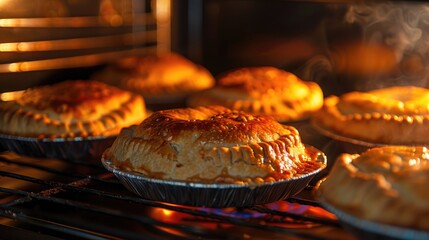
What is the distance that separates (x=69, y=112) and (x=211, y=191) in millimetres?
1110

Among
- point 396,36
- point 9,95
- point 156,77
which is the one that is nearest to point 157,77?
point 156,77

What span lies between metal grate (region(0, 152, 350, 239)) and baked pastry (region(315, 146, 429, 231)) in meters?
0.15

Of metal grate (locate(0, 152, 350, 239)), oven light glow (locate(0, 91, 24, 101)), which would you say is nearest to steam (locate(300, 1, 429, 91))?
metal grate (locate(0, 152, 350, 239))

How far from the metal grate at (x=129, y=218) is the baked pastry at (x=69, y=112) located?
0.26 meters

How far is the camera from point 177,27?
4.43 m

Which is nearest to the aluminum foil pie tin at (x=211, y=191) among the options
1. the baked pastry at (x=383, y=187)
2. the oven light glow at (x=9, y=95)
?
the baked pastry at (x=383, y=187)

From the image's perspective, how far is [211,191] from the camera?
2.13 metres

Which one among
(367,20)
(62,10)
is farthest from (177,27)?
(367,20)

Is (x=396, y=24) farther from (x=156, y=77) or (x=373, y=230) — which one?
(x=373, y=230)

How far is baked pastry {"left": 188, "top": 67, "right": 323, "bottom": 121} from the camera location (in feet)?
11.0

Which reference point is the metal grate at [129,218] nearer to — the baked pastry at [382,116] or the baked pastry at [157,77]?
the baked pastry at [382,116]

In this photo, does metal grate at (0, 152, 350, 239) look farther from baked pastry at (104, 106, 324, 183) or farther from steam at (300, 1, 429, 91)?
steam at (300, 1, 429, 91)

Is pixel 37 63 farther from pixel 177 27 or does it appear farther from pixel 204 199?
pixel 204 199

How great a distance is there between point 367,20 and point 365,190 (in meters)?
1.91
